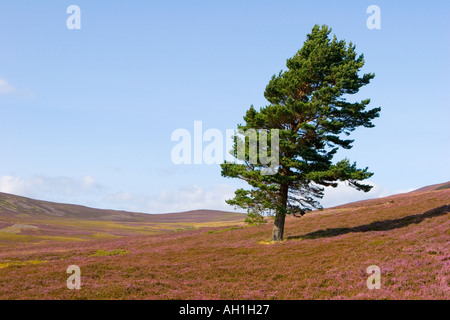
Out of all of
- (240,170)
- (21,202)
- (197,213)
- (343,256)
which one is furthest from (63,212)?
(343,256)

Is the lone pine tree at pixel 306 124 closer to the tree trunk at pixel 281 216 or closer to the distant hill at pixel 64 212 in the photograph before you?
the tree trunk at pixel 281 216

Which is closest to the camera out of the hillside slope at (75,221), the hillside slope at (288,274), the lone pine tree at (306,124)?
the hillside slope at (288,274)

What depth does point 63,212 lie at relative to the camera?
150250 mm

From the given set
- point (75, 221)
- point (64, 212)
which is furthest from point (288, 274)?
point (64, 212)

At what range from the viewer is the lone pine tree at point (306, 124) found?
2631cm

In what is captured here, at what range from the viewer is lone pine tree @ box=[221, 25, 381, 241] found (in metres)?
26.3

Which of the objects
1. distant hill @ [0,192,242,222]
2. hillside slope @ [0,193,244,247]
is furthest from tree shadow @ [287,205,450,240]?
distant hill @ [0,192,242,222]

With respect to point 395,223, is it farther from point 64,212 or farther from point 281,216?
point 64,212

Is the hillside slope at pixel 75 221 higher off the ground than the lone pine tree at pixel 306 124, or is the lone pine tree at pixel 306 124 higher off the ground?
the lone pine tree at pixel 306 124

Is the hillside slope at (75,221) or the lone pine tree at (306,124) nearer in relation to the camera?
the lone pine tree at (306,124)

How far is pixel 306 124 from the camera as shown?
2600 cm

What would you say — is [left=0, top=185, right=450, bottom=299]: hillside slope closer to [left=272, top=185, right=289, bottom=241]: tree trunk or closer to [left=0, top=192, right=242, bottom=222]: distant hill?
[left=272, top=185, right=289, bottom=241]: tree trunk

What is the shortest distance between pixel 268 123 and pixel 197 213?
171578 millimetres

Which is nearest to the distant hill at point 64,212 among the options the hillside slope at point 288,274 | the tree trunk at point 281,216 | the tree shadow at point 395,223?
the tree trunk at point 281,216
